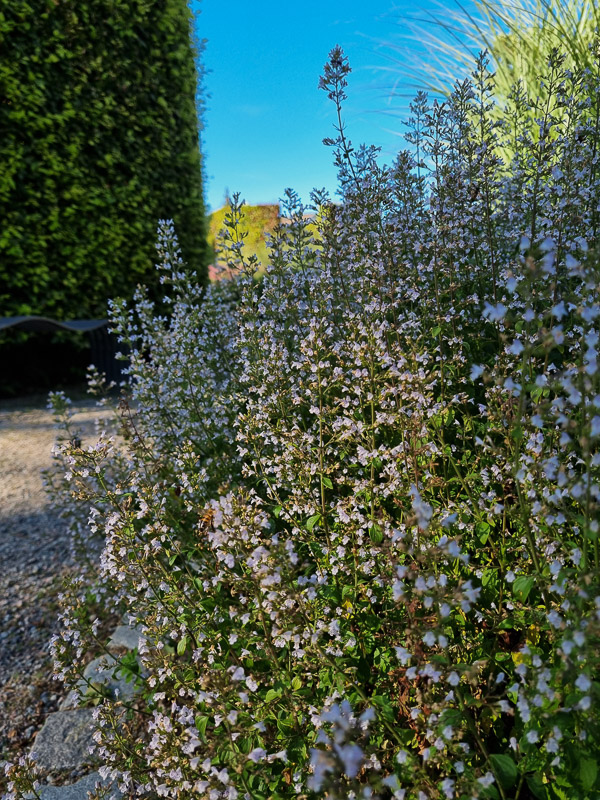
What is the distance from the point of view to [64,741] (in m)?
2.96

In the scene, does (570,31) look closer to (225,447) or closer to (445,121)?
(445,121)

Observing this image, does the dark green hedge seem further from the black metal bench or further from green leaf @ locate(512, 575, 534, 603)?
green leaf @ locate(512, 575, 534, 603)

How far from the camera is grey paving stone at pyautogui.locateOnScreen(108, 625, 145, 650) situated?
3393 millimetres

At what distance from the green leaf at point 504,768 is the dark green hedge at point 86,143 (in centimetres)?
927

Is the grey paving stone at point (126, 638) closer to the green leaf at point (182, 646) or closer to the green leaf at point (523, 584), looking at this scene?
the green leaf at point (182, 646)

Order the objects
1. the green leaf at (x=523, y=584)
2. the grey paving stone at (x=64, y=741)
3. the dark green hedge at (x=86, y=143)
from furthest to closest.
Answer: the dark green hedge at (x=86, y=143)
the grey paving stone at (x=64, y=741)
the green leaf at (x=523, y=584)

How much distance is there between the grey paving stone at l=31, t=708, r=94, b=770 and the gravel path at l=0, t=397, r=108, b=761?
8.3 inches

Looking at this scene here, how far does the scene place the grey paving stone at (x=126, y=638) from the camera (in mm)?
3393

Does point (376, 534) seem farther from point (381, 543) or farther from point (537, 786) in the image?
point (537, 786)

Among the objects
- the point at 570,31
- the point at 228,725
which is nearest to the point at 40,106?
the point at 570,31

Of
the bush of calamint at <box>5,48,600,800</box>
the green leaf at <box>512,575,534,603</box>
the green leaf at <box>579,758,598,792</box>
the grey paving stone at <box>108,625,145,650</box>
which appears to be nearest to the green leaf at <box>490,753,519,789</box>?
the bush of calamint at <box>5,48,600,800</box>

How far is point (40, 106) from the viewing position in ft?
29.2

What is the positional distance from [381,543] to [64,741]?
210 cm

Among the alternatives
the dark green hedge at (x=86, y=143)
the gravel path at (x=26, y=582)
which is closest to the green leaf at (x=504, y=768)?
the gravel path at (x=26, y=582)
